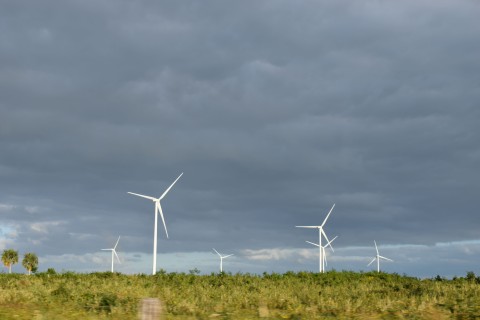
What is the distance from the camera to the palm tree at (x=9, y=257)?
138125mm

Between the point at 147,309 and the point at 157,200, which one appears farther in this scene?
the point at 157,200

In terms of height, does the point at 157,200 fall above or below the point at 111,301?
above

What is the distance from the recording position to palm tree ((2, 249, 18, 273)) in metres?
138

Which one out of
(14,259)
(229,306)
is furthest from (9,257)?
(229,306)

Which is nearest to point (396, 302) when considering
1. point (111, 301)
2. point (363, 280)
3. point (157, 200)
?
point (111, 301)

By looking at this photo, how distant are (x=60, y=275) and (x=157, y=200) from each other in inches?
1057

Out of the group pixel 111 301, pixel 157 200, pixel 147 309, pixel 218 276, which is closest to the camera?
pixel 147 309

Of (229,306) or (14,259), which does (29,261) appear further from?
(229,306)

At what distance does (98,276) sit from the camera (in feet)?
155

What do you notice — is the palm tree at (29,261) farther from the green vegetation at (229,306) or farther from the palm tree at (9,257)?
the green vegetation at (229,306)

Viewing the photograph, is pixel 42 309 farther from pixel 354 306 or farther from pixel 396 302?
pixel 396 302

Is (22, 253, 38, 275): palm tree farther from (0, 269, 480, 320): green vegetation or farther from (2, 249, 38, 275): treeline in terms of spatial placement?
(0, 269, 480, 320): green vegetation

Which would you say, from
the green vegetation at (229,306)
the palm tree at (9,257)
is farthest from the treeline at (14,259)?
the green vegetation at (229,306)

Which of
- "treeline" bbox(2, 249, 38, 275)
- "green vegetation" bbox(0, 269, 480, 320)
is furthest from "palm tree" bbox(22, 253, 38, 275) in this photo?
"green vegetation" bbox(0, 269, 480, 320)
